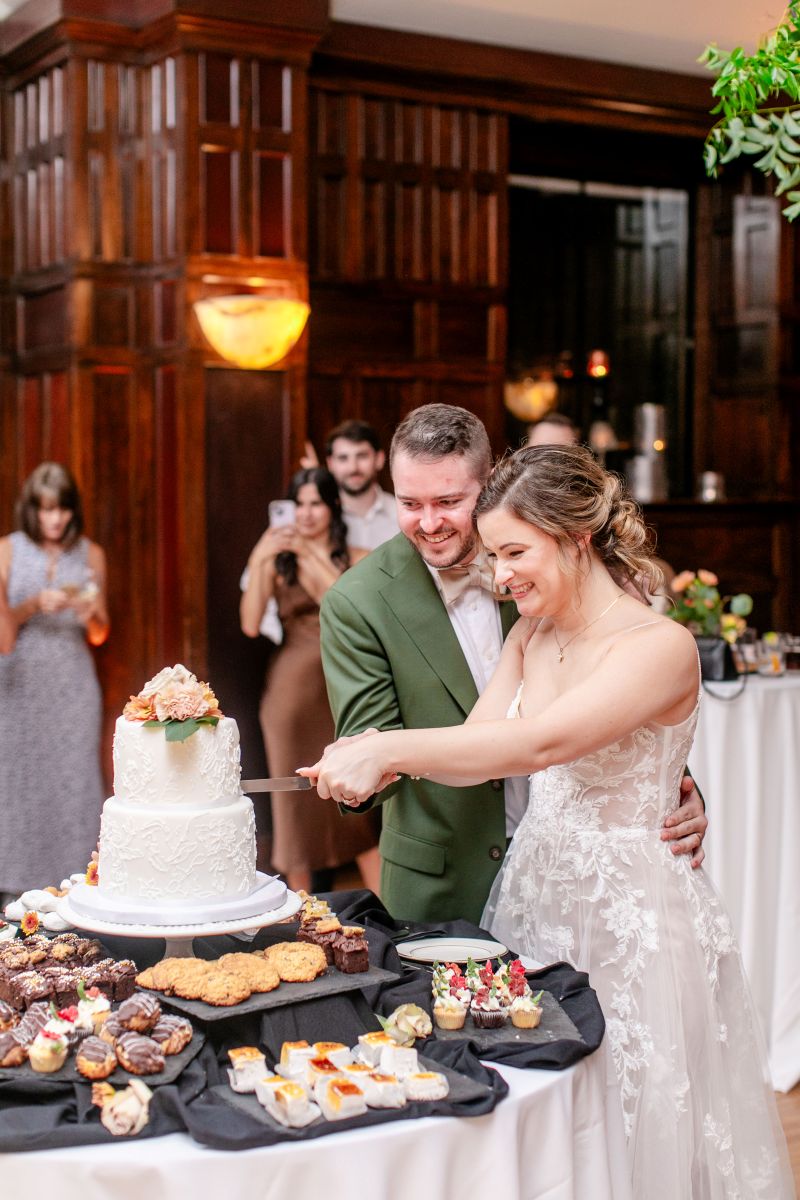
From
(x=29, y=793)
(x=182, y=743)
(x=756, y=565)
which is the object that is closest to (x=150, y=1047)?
(x=182, y=743)

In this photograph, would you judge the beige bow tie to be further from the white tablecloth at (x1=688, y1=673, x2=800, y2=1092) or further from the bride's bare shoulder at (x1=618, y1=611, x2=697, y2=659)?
the white tablecloth at (x1=688, y1=673, x2=800, y2=1092)

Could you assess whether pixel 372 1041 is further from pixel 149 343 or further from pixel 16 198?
pixel 16 198

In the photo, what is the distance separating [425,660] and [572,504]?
1.89 ft

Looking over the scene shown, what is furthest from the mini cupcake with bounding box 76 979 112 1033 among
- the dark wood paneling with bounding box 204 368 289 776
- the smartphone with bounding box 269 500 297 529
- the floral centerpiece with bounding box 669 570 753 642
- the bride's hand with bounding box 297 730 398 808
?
the dark wood paneling with bounding box 204 368 289 776

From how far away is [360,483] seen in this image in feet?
19.6

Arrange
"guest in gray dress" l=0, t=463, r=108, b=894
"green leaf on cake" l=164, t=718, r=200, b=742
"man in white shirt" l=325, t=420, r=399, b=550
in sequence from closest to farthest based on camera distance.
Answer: "green leaf on cake" l=164, t=718, r=200, b=742, "guest in gray dress" l=0, t=463, r=108, b=894, "man in white shirt" l=325, t=420, r=399, b=550

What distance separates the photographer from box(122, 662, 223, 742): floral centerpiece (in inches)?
86.4

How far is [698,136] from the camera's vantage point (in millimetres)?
7949

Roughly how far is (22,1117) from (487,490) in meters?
1.23

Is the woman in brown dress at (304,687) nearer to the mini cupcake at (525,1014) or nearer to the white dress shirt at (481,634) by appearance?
the white dress shirt at (481,634)

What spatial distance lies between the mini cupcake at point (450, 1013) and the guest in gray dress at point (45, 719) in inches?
139

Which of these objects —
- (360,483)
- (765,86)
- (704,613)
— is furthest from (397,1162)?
(360,483)

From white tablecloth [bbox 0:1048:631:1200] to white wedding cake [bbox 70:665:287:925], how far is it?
1.60 feet

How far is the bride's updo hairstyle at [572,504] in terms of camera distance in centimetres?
232
